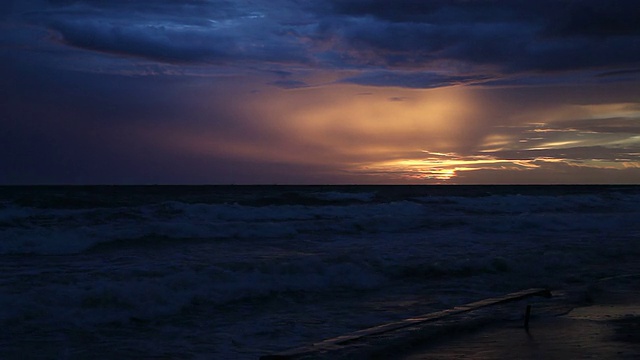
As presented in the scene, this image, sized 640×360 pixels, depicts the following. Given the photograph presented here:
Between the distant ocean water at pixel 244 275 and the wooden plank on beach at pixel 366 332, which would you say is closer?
the wooden plank on beach at pixel 366 332

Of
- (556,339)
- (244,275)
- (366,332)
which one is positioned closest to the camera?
(366,332)

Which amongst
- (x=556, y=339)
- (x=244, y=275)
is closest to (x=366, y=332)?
(x=556, y=339)

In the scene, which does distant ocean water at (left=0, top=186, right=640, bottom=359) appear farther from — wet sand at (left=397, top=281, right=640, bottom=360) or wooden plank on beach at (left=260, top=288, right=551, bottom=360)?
wet sand at (left=397, top=281, right=640, bottom=360)

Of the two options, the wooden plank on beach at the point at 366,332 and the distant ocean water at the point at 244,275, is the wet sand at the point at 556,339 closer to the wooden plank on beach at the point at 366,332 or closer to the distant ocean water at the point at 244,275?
the wooden plank on beach at the point at 366,332

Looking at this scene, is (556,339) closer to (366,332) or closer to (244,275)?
(366,332)

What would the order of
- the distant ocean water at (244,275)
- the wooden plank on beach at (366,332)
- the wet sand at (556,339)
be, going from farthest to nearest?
the distant ocean water at (244,275), the wet sand at (556,339), the wooden plank on beach at (366,332)

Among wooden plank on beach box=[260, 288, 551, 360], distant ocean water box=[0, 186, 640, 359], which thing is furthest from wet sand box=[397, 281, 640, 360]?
distant ocean water box=[0, 186, 640, 359]

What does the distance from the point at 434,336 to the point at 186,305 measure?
172 inches

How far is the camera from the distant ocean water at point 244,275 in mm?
8172

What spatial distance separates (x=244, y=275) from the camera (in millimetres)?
12109

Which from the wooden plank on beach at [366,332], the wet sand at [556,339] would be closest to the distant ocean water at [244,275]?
the wooden plank on beach at [366,332]

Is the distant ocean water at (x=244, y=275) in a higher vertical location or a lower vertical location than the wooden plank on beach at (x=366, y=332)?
lower

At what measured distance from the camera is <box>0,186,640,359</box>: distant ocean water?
322 inches

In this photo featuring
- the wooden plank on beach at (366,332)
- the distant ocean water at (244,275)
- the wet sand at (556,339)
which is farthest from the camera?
the distant ocean water at (244,275)
